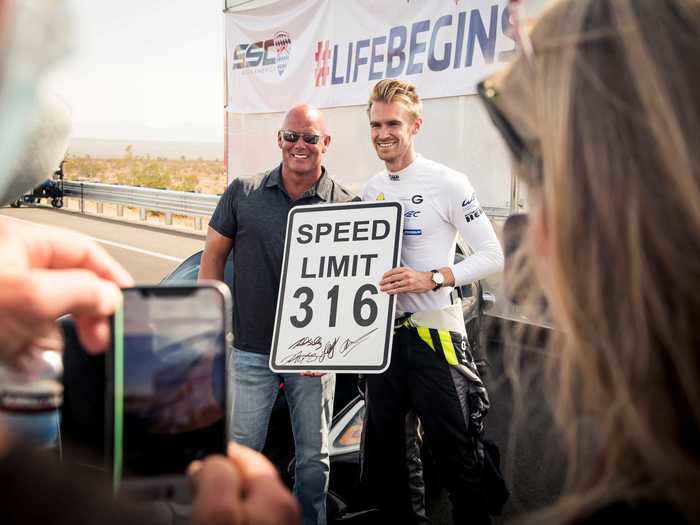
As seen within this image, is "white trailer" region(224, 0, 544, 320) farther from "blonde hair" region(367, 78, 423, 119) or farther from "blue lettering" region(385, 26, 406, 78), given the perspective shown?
"blonde hair" region(367, 78, 423, 119)

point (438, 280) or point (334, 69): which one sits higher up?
point (334, 69)

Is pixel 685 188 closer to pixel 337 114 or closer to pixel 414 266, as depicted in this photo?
pixel 414 266

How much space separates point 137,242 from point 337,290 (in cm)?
1072

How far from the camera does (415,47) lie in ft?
23.6

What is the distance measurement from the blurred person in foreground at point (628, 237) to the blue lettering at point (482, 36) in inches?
217

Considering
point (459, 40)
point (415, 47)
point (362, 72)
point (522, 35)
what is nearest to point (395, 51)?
point (415, 47)

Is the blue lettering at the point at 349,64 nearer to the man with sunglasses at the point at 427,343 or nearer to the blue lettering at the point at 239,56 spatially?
the blue lettering at the point at 239,56

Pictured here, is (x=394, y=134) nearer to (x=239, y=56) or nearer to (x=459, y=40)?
(x=459, y=40)

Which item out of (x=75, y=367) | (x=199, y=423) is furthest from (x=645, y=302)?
(x=75, y=367)

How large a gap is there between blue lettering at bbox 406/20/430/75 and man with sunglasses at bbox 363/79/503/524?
3.58m

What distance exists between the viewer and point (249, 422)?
3566 mm

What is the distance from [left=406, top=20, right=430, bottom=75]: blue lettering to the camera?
7.05 m
